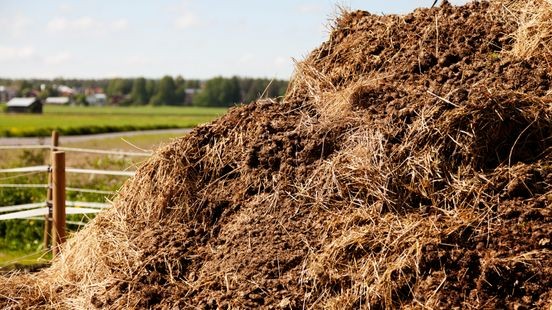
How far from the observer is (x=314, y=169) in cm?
429

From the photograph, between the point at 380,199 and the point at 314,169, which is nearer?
the point at 380,199

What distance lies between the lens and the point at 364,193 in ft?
13.2

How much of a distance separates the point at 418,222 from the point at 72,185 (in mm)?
10623

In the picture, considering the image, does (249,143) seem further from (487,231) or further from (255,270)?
(487,231)

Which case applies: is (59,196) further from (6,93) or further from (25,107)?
(6,93)

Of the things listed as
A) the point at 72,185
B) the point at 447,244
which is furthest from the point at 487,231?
the point at 72,185

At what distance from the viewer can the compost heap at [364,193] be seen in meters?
3.58

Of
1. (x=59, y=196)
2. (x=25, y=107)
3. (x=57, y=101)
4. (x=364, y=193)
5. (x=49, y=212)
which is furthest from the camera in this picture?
(x=57, y=101)

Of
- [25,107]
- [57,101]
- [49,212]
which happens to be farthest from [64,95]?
[49,212]

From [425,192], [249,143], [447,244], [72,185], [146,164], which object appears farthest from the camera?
[72,185]

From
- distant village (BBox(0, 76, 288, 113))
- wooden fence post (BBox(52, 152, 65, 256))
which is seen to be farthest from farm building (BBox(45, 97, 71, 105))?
wooden fence post (BBox(52, 152, 65, 256))

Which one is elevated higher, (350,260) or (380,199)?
(380,199)

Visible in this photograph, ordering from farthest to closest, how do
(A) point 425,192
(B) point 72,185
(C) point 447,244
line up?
1. (B) point 72,185
2. (A) point 425,192
3. (C) point 447,244

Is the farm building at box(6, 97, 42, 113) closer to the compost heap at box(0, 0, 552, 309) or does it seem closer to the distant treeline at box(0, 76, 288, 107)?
the distant treeline at box(0, 76, 288, 107)
